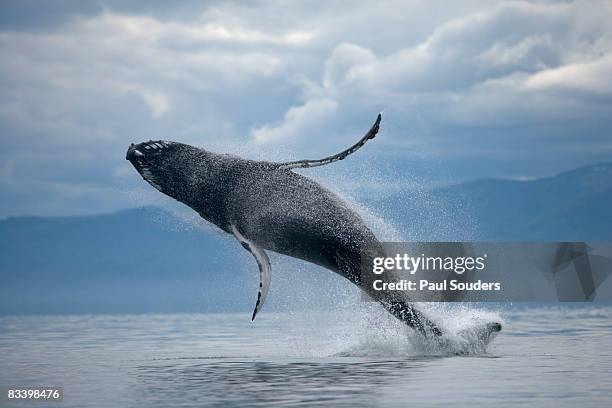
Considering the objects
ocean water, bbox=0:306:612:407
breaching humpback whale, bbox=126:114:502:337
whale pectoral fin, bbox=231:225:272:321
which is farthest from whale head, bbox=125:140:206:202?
ocean water, bbox=0:306:612:407

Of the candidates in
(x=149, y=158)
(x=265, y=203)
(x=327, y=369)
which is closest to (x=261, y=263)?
(x=265, y=203)

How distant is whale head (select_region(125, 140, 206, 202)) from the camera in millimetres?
24781

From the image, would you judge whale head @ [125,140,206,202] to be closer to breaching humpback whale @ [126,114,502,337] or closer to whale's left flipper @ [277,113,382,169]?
breaching humpback whale @ [126,114,502,337]

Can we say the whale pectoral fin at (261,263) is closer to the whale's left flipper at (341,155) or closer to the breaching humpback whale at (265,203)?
the breaching humpback whale at (265,203)

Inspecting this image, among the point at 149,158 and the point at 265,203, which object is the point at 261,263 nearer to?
the point at 265,203

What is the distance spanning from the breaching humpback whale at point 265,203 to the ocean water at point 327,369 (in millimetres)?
2735

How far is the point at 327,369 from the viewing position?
22125 mm

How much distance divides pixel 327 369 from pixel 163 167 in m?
7.06

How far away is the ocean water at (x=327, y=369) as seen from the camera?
695 inches

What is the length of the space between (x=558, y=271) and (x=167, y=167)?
109 ft

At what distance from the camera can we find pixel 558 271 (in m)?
52.5

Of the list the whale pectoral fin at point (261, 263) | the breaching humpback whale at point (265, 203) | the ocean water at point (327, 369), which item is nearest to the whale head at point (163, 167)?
the breaching humpback whale at point (265, 203)

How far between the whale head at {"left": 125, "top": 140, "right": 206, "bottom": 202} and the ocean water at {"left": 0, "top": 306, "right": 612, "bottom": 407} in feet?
15.3

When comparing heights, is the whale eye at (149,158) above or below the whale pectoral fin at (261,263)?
above
